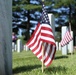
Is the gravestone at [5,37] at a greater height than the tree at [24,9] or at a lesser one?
greater

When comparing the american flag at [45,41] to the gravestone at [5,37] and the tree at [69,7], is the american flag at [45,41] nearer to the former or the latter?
the gravestone at [5,37]

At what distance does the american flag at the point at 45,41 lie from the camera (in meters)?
7.00

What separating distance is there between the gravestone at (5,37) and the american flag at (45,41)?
548 mm

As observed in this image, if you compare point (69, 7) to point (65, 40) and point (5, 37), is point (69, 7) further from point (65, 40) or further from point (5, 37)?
point (5, 37)

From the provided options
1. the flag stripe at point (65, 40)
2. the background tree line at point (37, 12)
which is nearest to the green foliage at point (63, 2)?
the background tree line at point (37, 12)

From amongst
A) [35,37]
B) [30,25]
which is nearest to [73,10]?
[30,25]

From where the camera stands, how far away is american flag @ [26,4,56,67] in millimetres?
6998

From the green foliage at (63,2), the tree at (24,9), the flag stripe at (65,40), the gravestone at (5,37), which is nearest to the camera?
the gravestone at (5,37)

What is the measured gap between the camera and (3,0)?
705cm

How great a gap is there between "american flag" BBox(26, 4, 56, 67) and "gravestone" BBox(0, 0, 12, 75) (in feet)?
1.80

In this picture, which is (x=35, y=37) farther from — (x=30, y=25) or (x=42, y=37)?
(x=30, y=25)

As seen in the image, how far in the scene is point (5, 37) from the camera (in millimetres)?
7113

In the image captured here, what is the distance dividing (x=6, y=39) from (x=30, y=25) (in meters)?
40.6

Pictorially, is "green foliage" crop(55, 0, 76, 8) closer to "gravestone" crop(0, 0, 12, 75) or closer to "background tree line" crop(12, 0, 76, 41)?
"background tree line" crop(12, 0, 76, 41)
